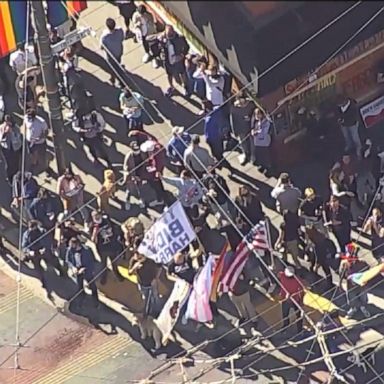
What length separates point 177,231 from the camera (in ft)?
69.7

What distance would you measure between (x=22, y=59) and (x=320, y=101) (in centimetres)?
523

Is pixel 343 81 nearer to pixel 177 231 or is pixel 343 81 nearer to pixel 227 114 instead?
pixel 227 114

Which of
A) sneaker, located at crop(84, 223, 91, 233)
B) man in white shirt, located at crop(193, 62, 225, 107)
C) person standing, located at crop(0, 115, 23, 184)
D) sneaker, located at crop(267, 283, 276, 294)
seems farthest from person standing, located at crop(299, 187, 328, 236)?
person standing, located at crop(0, 115, 23, 184)

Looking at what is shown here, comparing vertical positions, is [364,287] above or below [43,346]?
below

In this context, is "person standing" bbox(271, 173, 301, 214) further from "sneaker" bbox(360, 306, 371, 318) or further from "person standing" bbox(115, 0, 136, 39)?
"person standing" bbox(115, 0, 136, 39)

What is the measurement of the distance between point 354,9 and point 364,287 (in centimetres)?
477

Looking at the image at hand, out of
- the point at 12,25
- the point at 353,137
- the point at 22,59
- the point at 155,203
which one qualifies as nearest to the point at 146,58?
the point at 22,59

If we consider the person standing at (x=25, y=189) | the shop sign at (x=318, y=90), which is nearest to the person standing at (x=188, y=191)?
the person standing at (x=25, y=189)

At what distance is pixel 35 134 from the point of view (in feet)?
80.7

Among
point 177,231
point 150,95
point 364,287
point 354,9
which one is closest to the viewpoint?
point 177,231

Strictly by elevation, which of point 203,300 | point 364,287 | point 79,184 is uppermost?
point 79,184

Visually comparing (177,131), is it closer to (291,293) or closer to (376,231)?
(376,231)

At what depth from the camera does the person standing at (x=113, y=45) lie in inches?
1037

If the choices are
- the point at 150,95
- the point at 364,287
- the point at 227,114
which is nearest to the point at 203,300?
the point at 364,287
